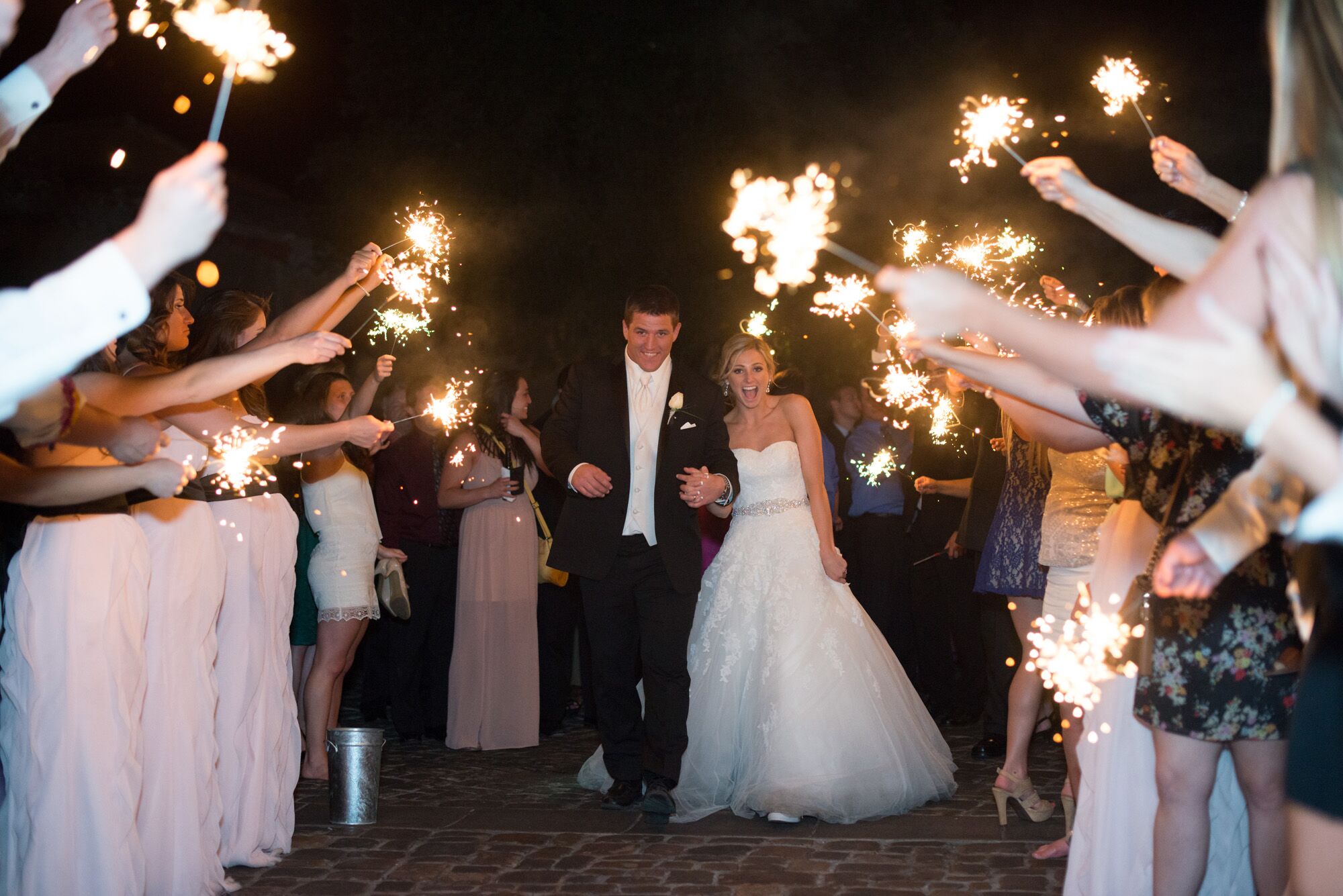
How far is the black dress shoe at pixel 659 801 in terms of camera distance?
575 centimetres

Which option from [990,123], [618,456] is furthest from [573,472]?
[990,123]

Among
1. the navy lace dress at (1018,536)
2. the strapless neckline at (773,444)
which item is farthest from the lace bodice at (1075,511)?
the strapless neckline at (773,444)

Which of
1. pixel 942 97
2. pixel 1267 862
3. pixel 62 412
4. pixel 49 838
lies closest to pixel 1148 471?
pixel 1267 862

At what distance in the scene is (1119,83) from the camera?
450cm

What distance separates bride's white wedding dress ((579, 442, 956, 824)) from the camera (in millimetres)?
5785

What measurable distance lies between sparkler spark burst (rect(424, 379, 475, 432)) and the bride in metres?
1.54

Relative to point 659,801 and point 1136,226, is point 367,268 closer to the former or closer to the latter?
point 659,801

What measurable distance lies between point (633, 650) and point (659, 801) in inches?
31.2

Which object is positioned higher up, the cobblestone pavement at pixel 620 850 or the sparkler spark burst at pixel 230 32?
the sparkler spark burst at pixel 230 32

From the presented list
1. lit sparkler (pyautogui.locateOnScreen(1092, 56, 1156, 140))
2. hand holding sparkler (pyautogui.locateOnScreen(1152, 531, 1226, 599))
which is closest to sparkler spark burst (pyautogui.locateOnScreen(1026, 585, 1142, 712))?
hand holding sparkler (pyautogui.locateOnScreen(1152, 531, 1226, 599))

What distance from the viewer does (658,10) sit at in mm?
13242

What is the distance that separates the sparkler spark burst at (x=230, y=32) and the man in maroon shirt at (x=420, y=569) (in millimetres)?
3739

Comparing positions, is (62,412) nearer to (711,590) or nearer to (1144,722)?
(1144,722)

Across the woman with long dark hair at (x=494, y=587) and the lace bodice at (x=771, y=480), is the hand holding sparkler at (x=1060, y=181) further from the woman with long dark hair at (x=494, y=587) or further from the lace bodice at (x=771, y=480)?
the woman with long dark hair at (x=494, y=587)
